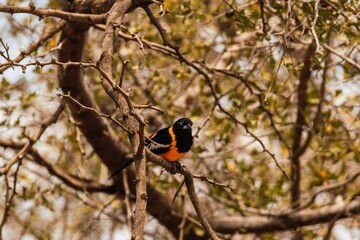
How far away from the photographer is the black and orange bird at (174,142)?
4.72 metres

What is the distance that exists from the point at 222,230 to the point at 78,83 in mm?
2063

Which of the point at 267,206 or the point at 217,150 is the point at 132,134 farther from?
the point at 267,206

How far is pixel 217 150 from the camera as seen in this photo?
6.27 m

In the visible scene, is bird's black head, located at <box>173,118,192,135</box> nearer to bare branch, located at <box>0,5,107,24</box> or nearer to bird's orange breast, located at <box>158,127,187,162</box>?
bird's orange breast, located at <box>158,127,187,162</box>

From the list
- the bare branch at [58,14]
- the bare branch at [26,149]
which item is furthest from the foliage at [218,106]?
the bare branch at [58,14]

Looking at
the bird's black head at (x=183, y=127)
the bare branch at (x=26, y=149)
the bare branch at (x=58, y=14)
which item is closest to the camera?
the bare branch at (x=58, y=14)

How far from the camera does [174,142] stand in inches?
187

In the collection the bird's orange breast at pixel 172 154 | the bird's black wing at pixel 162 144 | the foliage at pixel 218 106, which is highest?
the foliage at pixel 218 106

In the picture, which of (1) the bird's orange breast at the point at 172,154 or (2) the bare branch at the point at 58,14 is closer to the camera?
(2) the bare branch at the point at 58,14

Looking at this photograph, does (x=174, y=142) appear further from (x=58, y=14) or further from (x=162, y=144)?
(x=58, y=14)

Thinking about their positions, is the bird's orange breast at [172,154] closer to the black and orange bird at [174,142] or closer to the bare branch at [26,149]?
the black and orange bird at [174,142]

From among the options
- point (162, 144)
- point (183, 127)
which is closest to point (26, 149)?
point (162, 144)

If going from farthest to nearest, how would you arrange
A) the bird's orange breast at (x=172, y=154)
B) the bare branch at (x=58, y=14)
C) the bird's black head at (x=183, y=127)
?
the bird's black head at (x=183, y=127) → the bird's orange breast at (x=172, y=154) → the bare branch at (x=58, y=14)

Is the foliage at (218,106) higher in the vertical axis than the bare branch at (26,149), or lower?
higher
